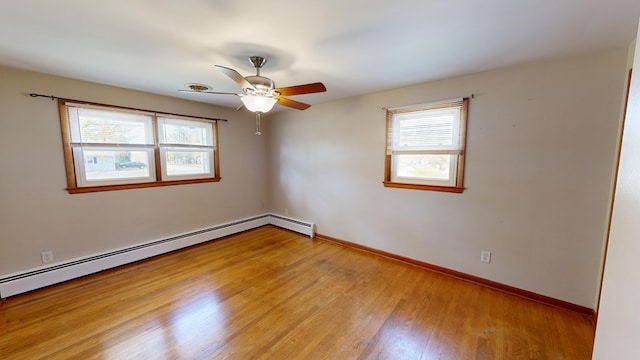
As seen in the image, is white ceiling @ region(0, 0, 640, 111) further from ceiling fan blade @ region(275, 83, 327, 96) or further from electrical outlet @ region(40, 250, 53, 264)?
electrical outlet @ region(40, 250, 53, 264)

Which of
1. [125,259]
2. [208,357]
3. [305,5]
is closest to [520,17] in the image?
[305,5]

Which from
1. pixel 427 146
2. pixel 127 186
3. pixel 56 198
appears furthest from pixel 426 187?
pixel 56 198

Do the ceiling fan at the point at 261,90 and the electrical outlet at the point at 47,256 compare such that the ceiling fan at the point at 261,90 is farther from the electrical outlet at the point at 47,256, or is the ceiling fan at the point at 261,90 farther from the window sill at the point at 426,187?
the electrical outlet at the point at 47,256

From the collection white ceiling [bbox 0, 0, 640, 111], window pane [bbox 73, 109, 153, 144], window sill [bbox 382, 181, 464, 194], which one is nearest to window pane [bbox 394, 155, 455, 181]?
window sill [bbox 382, 181, 464, 194]

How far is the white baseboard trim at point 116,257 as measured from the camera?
2.41 m

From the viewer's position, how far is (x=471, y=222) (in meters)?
2.62

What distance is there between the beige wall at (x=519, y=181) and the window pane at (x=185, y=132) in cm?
229

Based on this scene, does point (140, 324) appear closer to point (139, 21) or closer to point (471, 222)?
point (139, 21)

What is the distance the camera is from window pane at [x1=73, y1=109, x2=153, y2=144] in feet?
9.05

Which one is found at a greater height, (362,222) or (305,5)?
(305,5)

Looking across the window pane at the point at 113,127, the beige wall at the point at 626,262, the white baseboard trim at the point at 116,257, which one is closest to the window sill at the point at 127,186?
the window pane at the point at 113,127

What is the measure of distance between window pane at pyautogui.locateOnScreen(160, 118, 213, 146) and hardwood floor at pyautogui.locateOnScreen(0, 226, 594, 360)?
1.77 meters

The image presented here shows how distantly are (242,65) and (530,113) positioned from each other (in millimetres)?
2744

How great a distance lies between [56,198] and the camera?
103 inches
